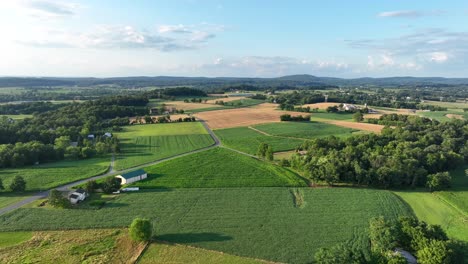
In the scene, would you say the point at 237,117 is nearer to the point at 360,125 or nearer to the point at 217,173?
the point at 360,125

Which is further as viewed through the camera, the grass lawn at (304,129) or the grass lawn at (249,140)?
the grass lawn at (304,129)

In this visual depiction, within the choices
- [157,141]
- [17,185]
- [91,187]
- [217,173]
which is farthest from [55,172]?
[217,173]

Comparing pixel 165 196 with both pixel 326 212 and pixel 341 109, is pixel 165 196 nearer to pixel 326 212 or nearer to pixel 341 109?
pixel 326 212

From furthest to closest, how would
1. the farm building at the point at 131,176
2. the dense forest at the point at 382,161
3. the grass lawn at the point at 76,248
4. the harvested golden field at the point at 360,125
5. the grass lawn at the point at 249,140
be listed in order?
the harvested golden field at the point at 360,125 < the grass lawn at the point at 249,140 < the dense forest at the point at 382,161 < the farm building at the point at 131,176 < the grass lawn at the point at 76,248

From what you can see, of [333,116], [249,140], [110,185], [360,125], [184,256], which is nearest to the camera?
[184,256]

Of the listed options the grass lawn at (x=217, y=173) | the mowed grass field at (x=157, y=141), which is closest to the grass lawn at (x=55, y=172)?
the mowed grass field at (x=157, y=141)

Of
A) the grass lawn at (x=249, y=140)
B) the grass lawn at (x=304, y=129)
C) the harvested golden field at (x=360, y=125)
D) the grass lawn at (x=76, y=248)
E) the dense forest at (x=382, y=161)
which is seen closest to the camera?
the grass lawn at (x=76, y=248)

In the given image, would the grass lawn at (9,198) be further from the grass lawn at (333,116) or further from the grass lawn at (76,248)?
the grass lawn at (333,116)
